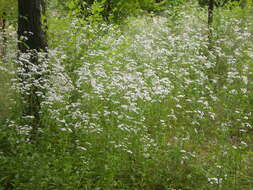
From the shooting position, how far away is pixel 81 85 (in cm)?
517

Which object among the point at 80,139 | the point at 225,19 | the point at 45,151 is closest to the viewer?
the point at 45,151

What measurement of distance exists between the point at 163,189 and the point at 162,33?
21.2 ft

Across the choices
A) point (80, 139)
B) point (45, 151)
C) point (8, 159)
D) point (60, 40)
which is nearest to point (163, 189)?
point (80, 139)

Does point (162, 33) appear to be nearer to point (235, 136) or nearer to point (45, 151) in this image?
point (235, 136)

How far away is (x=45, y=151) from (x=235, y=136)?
3179 millimetres

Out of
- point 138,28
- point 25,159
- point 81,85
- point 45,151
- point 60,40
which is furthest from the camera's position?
point 138,28

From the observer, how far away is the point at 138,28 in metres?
10.1

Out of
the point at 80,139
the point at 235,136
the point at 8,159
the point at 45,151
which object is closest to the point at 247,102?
the point at 235,136

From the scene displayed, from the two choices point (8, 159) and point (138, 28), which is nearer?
point (8, 159)

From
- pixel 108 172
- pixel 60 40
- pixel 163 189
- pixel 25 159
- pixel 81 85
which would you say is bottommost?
pixel 163 189

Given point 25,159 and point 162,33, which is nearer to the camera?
point 25,159

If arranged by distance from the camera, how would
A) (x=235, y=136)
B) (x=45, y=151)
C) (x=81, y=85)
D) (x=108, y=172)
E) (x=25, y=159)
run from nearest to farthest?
1. (x=25, y=159)
2. (x=108, y=172)
3. (x=45, y=151)
4. (x=81, y=85)
5. (x=235, y=136)

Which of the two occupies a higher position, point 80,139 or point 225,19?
point 225,19

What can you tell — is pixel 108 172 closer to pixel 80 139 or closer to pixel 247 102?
pixel 80 139
